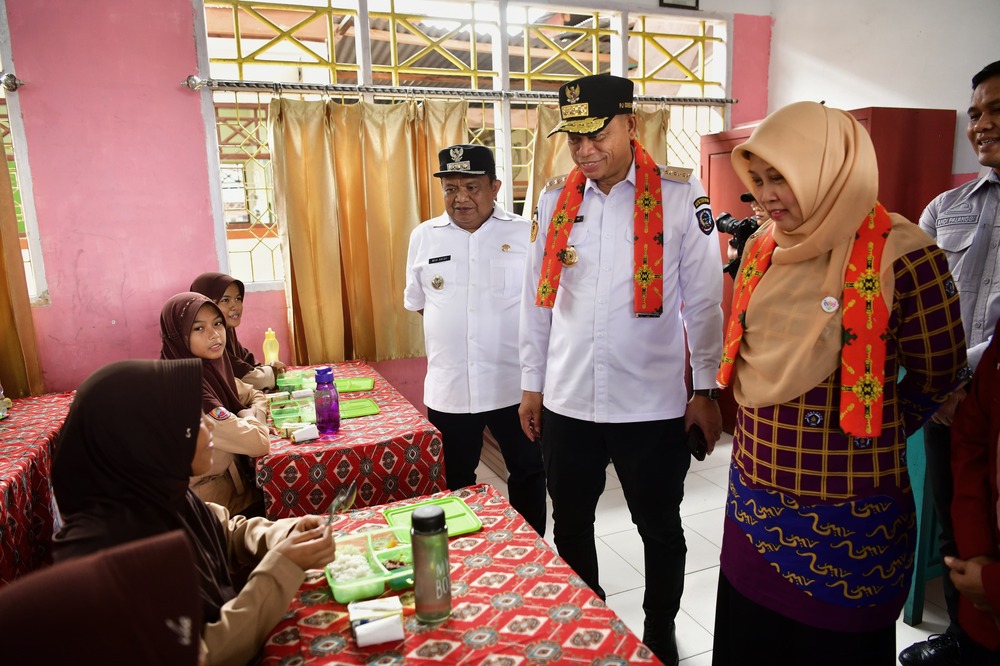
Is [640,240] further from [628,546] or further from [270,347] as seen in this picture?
[270,347]

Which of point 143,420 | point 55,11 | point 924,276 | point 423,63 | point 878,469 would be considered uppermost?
point 423,63

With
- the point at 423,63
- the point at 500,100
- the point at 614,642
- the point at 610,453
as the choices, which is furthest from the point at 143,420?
the point at 423,63

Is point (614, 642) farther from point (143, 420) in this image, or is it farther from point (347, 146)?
point (347, 146)

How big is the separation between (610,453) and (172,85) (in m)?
2.92

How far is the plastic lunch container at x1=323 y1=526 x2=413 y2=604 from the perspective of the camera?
1.11 meters

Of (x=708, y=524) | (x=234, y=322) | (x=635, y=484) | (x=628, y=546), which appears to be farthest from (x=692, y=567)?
(x=234, y=322)

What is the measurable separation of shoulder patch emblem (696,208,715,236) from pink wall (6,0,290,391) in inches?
106

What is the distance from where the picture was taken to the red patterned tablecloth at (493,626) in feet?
3.13

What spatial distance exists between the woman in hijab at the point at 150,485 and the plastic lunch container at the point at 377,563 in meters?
0.07

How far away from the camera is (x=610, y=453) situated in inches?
74.2

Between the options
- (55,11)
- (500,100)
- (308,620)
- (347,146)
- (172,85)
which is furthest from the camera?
(500,100)

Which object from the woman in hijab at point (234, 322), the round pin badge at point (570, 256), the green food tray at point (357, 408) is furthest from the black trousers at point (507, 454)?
the woman in hijab at point (234, 322)

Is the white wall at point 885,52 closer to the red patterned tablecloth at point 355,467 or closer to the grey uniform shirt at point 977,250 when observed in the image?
the grey uniform shirt at point 977,250

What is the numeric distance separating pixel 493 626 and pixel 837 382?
81 cm
